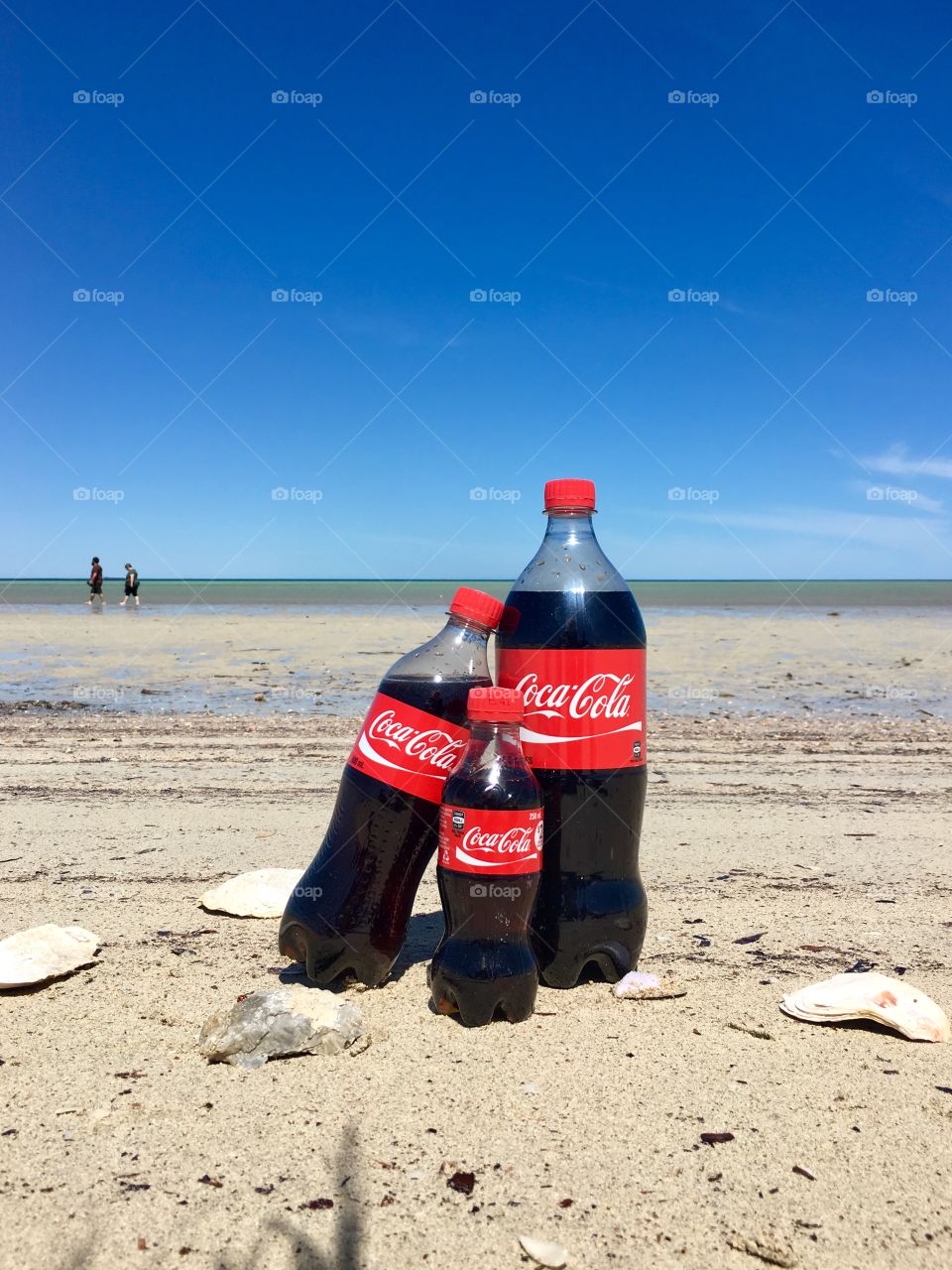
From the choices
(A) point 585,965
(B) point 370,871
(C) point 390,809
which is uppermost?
(C) point 390,809

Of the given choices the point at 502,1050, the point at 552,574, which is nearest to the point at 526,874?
the point at 502,1050

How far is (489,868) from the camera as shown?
2898mm

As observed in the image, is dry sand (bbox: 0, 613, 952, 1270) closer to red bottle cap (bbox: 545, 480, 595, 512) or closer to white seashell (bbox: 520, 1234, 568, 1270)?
white seashell (bbox: 520, 1234, 568, 1270)

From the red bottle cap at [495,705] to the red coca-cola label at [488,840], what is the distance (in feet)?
0.98

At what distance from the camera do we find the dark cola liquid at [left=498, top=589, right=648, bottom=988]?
10.5 feet

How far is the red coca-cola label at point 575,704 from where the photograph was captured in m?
3.18

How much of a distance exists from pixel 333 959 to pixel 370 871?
0.35 meters
